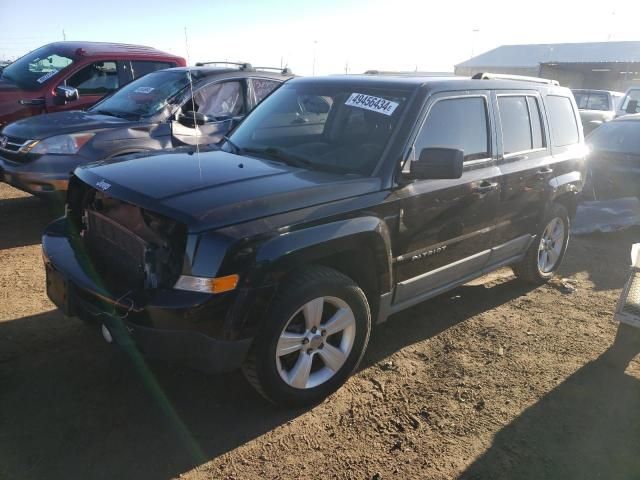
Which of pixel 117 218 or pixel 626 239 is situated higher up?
pixel 117 218

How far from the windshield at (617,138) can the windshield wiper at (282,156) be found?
6.28m

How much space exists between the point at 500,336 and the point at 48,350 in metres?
3.29

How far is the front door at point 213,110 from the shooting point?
6004 mm

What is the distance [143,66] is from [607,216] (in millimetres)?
7210

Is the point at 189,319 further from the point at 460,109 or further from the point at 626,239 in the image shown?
the point at 626,239

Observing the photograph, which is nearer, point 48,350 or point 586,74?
point 48,350

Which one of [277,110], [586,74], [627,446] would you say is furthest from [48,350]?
[586,74]

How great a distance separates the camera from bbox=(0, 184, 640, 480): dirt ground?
256 cm

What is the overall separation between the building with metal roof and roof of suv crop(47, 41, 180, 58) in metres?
9.14

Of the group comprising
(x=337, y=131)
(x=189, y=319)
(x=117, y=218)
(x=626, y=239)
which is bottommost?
(x=626, y=239)

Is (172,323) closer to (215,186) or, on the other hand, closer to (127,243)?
(127,243)

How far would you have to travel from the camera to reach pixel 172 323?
241 cm

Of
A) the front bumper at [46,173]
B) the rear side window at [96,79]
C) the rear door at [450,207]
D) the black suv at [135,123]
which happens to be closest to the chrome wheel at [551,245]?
the rear door at [450,207]

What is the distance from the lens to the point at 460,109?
362 centimetres
